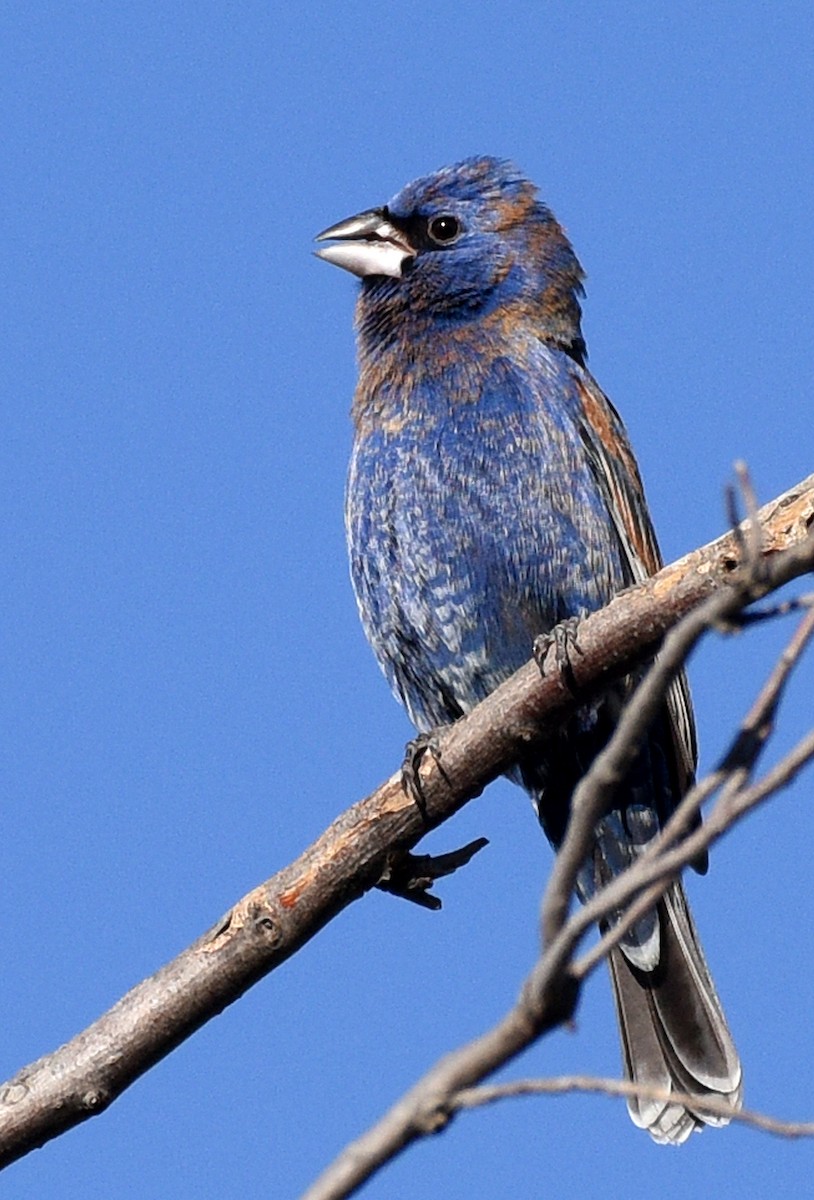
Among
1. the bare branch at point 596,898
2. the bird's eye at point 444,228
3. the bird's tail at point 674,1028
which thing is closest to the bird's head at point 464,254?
the bird's eye at point 444,228

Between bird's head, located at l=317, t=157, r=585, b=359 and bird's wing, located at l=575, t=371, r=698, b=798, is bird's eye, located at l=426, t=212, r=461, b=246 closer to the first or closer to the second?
bird's head, located at l=317, t=157, r=585, b=359

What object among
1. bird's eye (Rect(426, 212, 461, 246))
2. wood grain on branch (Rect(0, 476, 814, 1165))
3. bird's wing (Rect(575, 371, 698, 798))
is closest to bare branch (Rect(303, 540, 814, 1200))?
wood grain on branch (Rect(0, 476, 814, 1165))

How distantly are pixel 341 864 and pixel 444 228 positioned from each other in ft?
11.4

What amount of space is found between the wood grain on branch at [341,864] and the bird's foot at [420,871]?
0.29ft

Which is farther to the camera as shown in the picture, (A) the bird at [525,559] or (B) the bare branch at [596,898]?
(A) the bird at [525,559]

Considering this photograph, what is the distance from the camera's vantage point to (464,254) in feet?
26.4

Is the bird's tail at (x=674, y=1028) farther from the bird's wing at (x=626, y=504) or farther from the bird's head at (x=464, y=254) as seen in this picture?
the bird's head at (x=464, y=254)

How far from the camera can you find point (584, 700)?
587cm

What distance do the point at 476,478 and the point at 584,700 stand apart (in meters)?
1.46

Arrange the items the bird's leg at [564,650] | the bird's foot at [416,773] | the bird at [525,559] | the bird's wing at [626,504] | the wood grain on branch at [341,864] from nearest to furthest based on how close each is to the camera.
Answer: the wood grain on branch at [341,864] < the bird's leg at [564,650] < the bird's foot at [416,773] < the bird at [525,559] < the bird's wing at [626,504]

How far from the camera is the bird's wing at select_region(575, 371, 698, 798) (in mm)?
7246

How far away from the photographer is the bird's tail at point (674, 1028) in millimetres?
7137

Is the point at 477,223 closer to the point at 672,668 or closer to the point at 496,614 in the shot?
the point at 496,614

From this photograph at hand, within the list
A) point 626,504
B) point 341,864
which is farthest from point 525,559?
point 341,864
